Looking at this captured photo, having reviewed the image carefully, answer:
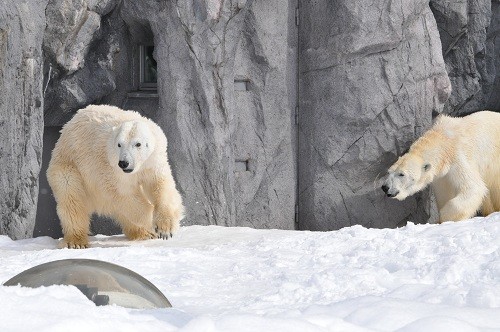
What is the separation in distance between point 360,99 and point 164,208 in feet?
9.64

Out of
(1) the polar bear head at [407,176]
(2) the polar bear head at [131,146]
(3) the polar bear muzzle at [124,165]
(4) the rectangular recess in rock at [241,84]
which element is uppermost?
(4) the rectangular recess in rock at [241,84]

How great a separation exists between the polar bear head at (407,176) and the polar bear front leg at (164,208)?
8.04 ft

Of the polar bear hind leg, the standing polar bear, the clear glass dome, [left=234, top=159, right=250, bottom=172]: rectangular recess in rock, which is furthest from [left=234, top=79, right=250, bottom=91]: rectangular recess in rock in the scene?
the clear glass dome

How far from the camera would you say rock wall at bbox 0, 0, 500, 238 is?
332 inches

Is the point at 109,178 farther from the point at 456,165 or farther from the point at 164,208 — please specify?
the point at 456,165

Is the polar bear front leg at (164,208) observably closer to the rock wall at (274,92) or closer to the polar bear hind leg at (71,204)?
the polar bear hind leg at (71,204)

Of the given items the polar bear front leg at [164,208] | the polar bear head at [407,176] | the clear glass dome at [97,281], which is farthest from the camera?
the polar bear head at [407,176]

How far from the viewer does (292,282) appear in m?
5.00

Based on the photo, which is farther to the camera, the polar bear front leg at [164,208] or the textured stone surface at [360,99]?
the textured stone surface at [360,99]

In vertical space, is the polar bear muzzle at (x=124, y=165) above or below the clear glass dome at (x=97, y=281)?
above

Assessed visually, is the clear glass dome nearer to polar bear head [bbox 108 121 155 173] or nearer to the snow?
the snow

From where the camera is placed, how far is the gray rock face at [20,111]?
7.09 metres

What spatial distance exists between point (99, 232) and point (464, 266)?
478cm

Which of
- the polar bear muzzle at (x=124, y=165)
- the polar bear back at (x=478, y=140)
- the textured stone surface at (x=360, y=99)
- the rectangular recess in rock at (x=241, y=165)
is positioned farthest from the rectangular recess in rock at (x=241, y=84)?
the polar bear muzzle at (x=124, y=165)
